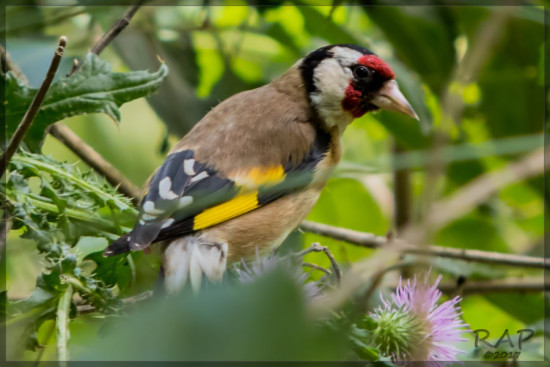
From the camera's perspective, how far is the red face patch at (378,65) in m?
1.80

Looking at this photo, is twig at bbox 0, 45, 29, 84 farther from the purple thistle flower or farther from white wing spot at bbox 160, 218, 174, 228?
the purple thistle flower

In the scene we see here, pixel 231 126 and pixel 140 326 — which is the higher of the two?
pixel 231 126

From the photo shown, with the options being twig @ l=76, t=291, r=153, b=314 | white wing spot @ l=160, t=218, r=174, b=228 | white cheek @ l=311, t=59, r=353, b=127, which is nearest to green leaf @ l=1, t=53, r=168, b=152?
white wing spot @ l=160, t=218, r=174, b=228

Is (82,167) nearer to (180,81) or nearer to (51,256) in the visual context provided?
(180,81)

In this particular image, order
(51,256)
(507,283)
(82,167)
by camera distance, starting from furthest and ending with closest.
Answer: (507,283) → (82,167) → (51,256)

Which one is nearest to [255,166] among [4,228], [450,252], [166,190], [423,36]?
[166,190]

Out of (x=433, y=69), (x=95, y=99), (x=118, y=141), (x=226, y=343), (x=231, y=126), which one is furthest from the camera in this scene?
(x=433, y=69)

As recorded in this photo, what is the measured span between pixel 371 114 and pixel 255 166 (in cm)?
81

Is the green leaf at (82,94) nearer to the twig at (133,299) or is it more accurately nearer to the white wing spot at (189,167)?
the white wing spot at (189,167)

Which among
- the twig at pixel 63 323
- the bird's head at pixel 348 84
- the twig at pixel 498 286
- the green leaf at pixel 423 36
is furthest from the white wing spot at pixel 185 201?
the green leaf at pixel 423 36

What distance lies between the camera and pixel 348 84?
6.14ft

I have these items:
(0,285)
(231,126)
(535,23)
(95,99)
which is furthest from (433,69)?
(0,285)

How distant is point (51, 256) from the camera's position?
48.3 inches

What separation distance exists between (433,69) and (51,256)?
5.10 feet
